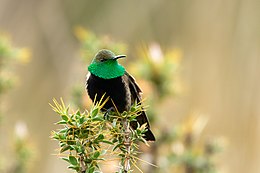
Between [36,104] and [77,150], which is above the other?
[36,104]

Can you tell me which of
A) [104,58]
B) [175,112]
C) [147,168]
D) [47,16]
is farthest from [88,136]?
[47,16]

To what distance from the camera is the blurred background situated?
246cm

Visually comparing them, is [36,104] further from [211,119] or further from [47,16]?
[211,119]

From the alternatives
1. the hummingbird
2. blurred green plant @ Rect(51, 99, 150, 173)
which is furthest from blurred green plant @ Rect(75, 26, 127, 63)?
blurred green plant @ Rect(51, 99, 150, 173)

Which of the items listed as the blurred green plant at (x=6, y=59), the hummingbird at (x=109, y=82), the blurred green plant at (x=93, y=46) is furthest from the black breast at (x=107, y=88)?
the blurred green plant at (x=6, y=59)

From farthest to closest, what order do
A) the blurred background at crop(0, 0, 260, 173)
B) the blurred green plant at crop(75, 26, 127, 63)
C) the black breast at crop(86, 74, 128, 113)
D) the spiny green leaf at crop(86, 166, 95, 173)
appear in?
the blurred background at crop(0, 0, 260, 173), the blurred green plant at crop(75, 26, 127, 63), the black breast at crop(86, 74, 128, 113), the spiny green leaf at crop(86, 166, 95, 173)

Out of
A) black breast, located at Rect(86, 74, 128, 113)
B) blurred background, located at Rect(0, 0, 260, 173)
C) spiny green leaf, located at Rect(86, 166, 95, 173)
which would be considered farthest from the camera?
blurred background, located at Rect(0, 0, 260, 173)

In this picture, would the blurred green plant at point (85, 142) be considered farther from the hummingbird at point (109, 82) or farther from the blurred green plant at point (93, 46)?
the blurred green plant at point (93, 46)

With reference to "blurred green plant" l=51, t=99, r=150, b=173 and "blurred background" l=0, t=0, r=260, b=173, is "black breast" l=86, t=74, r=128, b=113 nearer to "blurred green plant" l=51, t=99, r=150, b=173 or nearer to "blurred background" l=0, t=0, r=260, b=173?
"blurred green plant" l=51, t=99, r=150, b=173

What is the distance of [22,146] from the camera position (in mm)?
1558

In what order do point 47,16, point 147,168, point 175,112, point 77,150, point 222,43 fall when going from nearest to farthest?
point 77,150, point 147,168, point 175,112, point 222,43, point 47,16

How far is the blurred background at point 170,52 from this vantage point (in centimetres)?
246

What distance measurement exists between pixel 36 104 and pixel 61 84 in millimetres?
196

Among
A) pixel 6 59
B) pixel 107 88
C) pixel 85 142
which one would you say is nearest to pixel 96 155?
pixel 85 142
